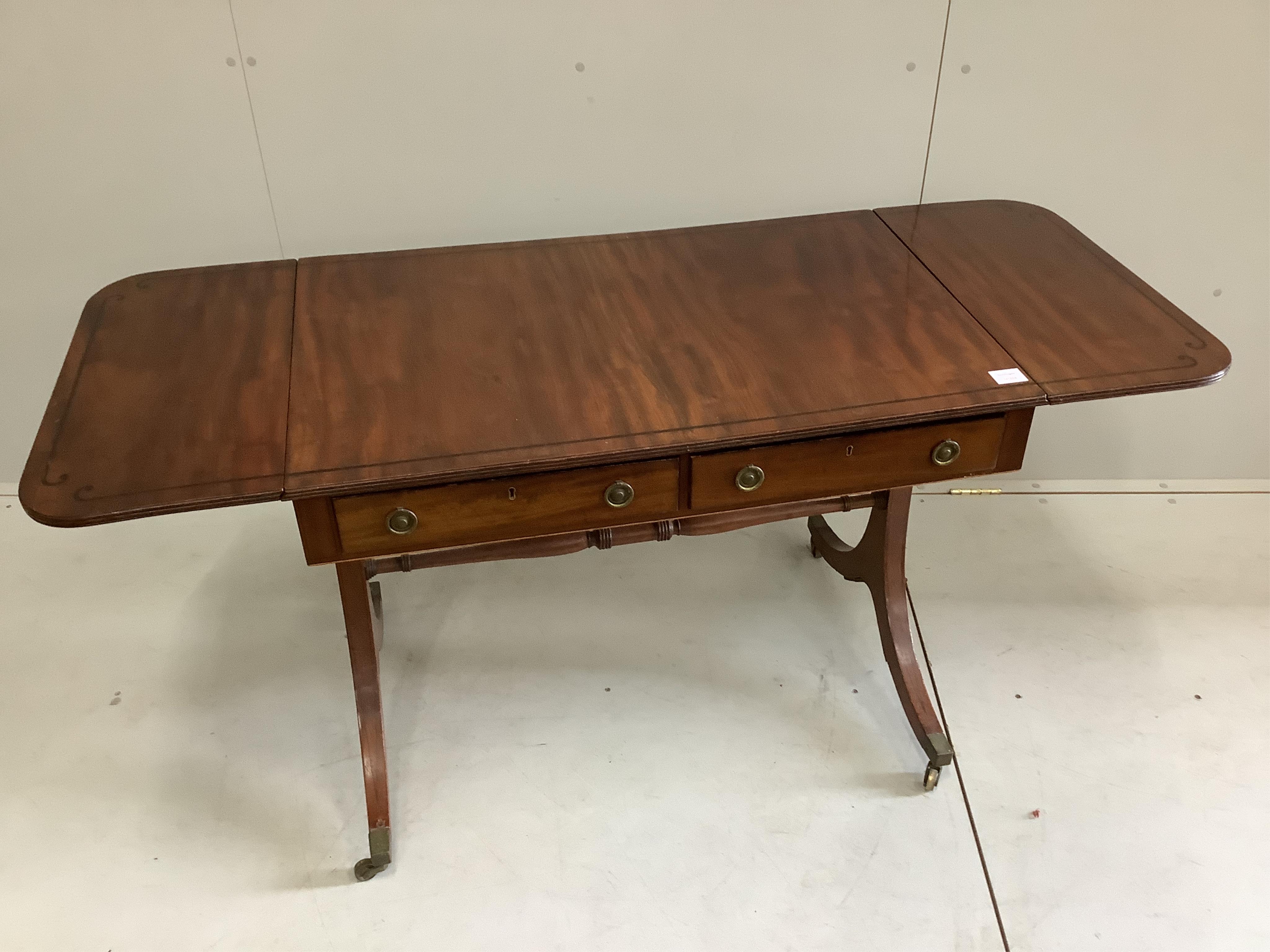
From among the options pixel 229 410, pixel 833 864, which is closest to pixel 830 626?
pixel 833 864

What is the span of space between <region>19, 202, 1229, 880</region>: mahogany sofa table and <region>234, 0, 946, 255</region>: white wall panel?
0.31 meters

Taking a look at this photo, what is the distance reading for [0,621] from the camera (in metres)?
2.08

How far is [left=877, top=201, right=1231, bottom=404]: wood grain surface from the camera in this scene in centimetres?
137

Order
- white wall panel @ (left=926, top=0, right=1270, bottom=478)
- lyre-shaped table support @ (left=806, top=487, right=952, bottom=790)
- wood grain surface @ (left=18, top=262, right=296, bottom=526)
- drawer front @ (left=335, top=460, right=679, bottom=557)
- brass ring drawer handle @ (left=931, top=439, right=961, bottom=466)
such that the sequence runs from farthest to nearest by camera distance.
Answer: white wall panel @ (left=926, top=0, right=1270, bottom=478), lyre-shaped table support @ (left=806, top=487, right=952, bottom=790), brass ring drawer handle @ (left=931, top=439, right=961, bottom=466), drawer front @ (left=335, top=460, right=679, bottom=557), wood grain surface @ (left=18, top=262, right=296, bottom=526)

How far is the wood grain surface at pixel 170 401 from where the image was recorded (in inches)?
46.5

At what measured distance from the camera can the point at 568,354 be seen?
56.9 inches

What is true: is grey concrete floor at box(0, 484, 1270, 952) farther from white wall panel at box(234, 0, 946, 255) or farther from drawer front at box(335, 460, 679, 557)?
white wall panel at box(234, 0, 946, 255)

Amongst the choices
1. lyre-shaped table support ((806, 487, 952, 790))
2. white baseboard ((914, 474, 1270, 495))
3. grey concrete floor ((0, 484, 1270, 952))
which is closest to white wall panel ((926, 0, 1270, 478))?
white baseboard ((914, 474, 1270, 495))

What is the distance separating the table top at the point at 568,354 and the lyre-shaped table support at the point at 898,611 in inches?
14.2

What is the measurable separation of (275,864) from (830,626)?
1135 millimetres

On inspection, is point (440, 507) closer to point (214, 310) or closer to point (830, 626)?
point (214, 310)

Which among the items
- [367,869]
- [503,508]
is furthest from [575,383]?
[367,869]

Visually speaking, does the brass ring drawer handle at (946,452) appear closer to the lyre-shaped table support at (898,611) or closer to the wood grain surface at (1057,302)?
the wood grain surface at (1057,302)

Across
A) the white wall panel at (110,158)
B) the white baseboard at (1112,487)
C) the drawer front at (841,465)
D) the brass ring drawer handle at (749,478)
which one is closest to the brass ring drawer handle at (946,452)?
the drawer front at (841,465)
